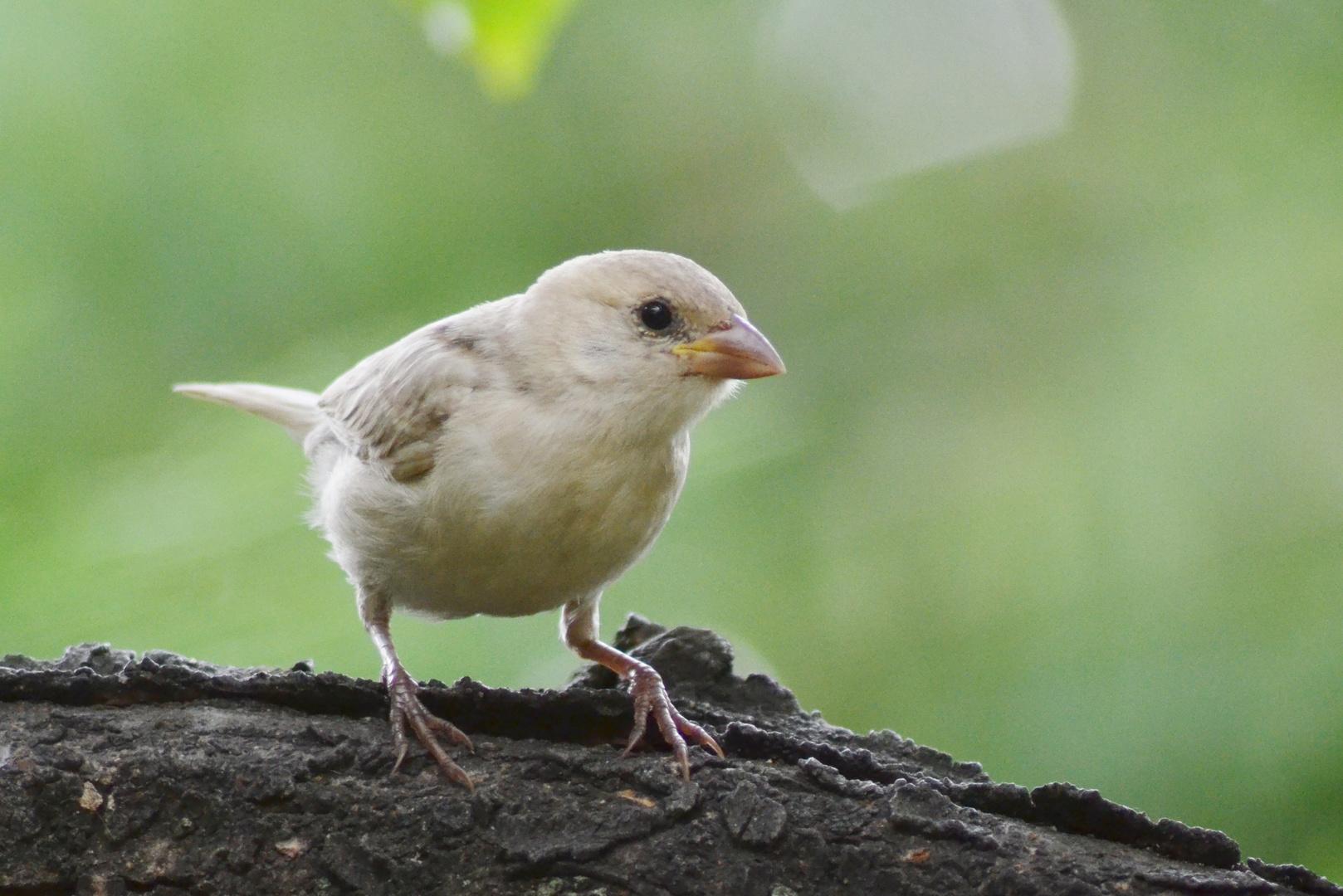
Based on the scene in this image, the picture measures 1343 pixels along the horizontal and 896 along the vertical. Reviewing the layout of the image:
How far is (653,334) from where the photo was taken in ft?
10.6

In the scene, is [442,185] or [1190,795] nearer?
[1190,795]

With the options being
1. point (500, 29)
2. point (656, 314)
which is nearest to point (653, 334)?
point (656, 314)

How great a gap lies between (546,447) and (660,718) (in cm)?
70

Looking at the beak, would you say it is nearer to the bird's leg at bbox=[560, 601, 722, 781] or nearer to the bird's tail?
the bird's leg at bbox=[560, 601, 722, 781]

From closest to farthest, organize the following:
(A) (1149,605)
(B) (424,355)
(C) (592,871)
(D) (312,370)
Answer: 1. (C) (592,871)
2. (B) (424,355)
3. (A) (1149,605)
4. (D) (312,370)

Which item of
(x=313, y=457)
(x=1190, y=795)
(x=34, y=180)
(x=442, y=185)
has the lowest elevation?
(x=1190, y=795)

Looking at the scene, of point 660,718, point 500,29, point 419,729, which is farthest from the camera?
point 660,718

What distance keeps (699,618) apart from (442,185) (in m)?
1.86

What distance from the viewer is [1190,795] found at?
3.62 meters

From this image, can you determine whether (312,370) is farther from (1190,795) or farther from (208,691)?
(1190,795)

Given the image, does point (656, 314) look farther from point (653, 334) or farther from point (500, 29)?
point (500, 29)

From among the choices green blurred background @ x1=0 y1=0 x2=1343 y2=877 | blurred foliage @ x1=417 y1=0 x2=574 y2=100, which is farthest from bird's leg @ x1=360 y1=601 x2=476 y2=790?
blurred foliage @ x1=417 y1=0 x2=574 y2=100

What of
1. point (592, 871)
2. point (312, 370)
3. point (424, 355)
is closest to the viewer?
point (592, 871)

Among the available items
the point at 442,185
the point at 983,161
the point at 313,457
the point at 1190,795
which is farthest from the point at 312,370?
the point at 1190,795
